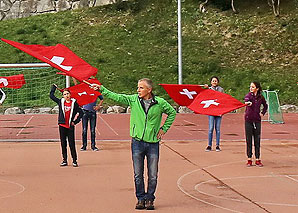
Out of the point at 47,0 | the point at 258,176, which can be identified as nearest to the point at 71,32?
the point at 47,0

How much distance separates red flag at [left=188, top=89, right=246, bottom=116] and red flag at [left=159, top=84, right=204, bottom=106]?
78 millimetres

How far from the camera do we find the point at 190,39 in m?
37.1

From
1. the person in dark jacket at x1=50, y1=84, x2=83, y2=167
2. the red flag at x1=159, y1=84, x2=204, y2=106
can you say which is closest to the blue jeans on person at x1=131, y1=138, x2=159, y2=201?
the red flag at x1=159, y1=84, x2=204, y2=106

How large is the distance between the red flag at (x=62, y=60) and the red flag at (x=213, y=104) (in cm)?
201

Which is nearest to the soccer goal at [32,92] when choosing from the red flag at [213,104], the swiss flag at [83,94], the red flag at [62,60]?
the swiss flag at [83,94]

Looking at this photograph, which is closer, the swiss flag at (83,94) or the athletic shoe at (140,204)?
the athletic shoe at (140,204)

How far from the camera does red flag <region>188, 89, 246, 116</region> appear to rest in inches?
402

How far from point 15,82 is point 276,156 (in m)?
9.34

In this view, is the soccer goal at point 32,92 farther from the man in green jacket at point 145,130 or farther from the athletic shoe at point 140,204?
the athletic shoe at point 140,204

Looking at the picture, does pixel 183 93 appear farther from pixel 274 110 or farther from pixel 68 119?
pixel 274 110

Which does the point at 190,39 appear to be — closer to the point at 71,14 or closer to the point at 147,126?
the point at 71,14

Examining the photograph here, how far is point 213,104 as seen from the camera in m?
10.4

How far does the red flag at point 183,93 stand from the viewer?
9.99m

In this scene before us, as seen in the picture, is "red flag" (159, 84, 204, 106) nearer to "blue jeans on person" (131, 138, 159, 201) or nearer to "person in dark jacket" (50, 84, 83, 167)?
"person in dark jacket" (50, 84, 83, 167)
